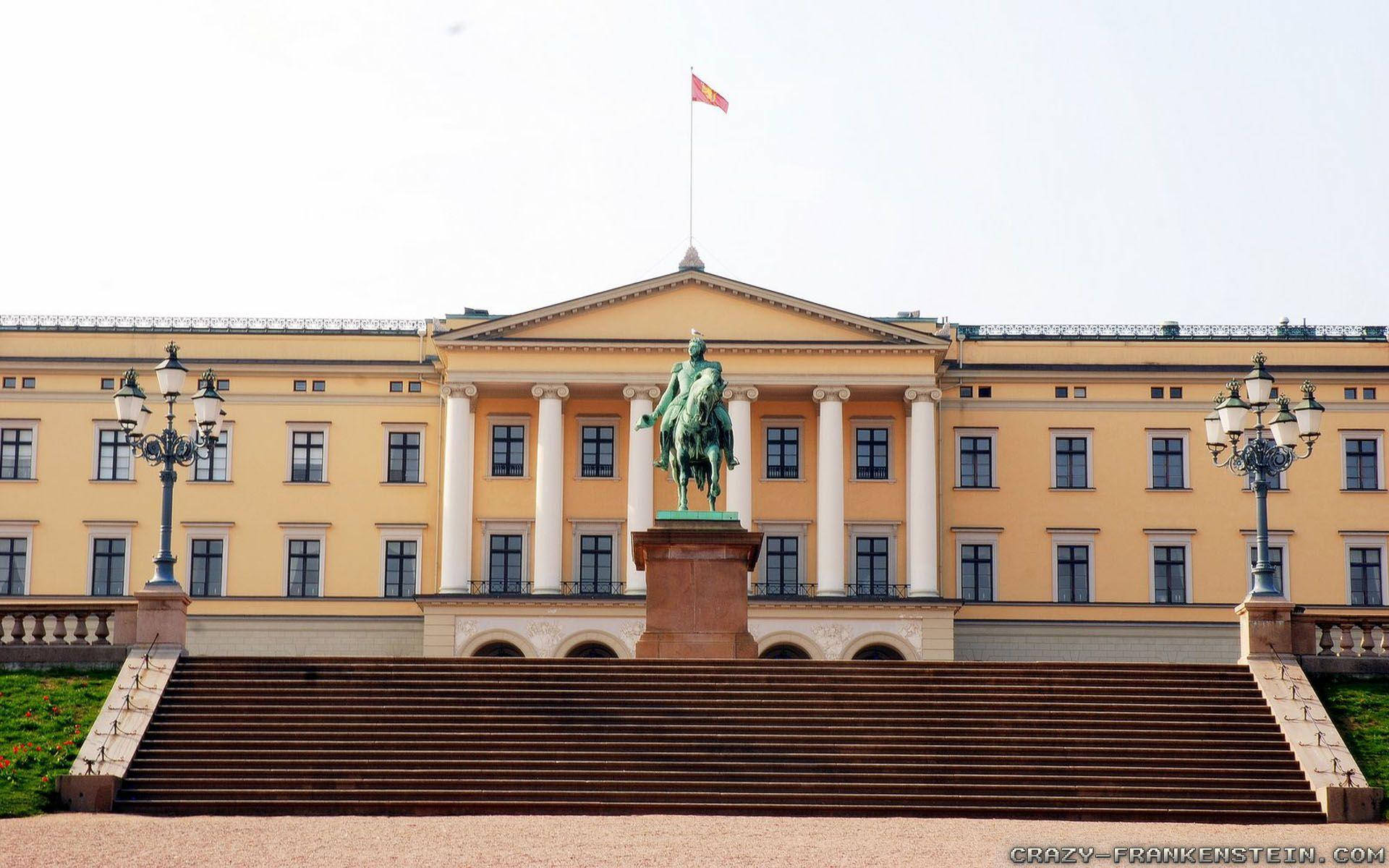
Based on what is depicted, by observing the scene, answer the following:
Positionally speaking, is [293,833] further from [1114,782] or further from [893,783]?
[1114,782]

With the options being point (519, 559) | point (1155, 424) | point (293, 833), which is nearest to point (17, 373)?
point (519, 559)

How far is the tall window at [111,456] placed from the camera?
66.6 metres

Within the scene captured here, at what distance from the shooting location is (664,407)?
38.0 metres

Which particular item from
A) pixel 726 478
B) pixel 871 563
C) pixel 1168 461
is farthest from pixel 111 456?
pixel 1168 461

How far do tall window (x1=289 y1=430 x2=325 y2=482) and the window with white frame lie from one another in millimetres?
8659

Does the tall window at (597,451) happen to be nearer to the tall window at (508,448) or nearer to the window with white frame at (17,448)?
the tall window at (508,448)

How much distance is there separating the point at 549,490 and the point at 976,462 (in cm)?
1447

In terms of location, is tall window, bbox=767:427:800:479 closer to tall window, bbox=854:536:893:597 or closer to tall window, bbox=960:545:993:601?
tall window, bbox=854:536:893:597

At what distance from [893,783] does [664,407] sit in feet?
40.0

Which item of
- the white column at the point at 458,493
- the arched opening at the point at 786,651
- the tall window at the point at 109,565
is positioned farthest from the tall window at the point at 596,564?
the tall window at the point at 109,565

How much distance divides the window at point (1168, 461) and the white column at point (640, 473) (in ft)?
55.4

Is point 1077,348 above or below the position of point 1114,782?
above

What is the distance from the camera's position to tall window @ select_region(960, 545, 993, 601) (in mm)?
66188

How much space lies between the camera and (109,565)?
65.9 m
